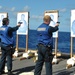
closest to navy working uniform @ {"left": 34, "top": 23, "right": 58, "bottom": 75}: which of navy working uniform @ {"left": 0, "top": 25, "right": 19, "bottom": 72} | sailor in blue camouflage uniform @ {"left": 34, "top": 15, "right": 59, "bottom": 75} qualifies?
sailor in blue camouflage uniform @ {"left": 34, "top": 15, "right": 59, "bottom": 75}

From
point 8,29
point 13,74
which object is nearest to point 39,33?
point 8,29

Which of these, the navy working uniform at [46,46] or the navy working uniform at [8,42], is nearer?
the navy working uniform at [46,46]

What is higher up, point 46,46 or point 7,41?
point 7,41

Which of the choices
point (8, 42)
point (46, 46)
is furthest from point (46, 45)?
point (8, 42)

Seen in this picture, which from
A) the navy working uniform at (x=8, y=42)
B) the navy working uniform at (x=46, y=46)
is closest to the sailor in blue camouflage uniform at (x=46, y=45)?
the navy working uniform at (x=46, y=46)

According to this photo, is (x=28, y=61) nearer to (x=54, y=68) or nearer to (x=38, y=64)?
(x=54, y=68)

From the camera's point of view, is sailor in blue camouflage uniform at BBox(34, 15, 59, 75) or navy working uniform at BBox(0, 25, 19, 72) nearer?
sailor in blue camouflage uniform at BBox(34, 15, 59, 75)

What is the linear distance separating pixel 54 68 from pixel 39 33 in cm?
254

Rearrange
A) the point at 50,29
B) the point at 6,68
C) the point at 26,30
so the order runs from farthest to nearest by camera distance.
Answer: the point at 26,30 → the point at 6,68 → the point at 50,29

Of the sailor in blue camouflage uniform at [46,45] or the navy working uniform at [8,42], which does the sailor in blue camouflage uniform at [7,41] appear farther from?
the sailor in blue camouflage uniform at [46,45]

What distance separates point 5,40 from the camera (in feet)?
→ 30.0

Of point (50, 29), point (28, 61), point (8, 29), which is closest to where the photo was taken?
point (50, 29)

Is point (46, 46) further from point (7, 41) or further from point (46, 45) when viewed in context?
point (7, 41)

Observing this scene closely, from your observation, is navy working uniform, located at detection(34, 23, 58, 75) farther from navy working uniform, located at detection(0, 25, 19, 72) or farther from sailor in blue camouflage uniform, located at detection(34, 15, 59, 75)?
navy working uniform, located at detection(0, 25, 19, 72)
